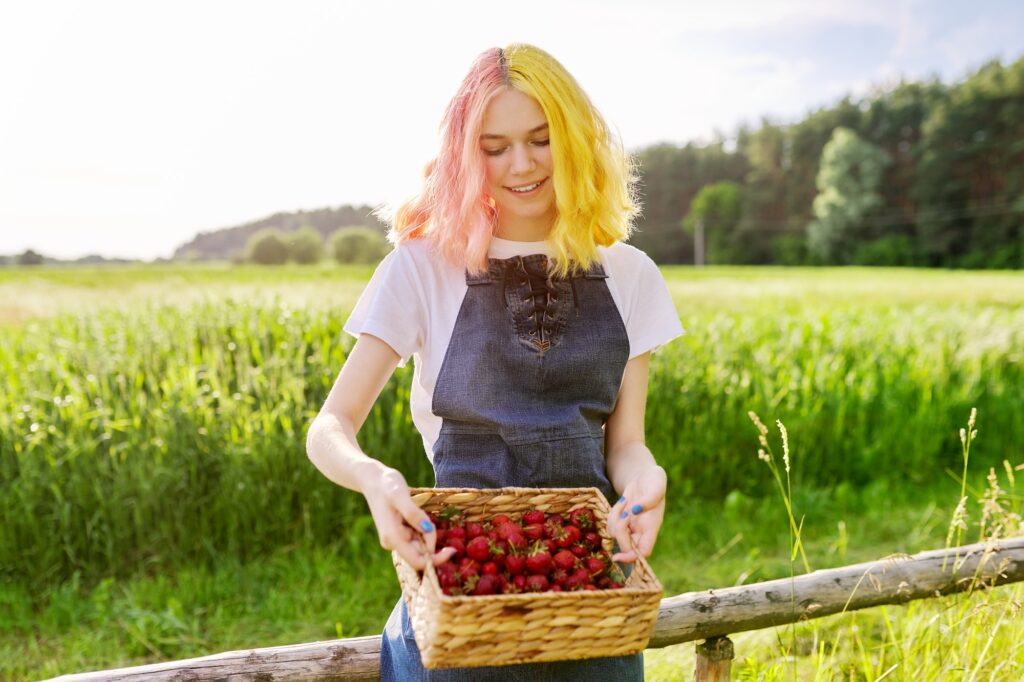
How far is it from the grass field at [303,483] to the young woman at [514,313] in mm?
945

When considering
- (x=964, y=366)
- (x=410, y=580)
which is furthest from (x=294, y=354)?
(x=964, y=366)

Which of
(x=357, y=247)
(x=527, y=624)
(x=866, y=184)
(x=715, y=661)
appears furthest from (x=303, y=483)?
(x=866, y=184)

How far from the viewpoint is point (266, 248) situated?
56.2 feet

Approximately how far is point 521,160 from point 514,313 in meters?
0.33

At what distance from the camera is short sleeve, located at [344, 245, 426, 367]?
1765 mm

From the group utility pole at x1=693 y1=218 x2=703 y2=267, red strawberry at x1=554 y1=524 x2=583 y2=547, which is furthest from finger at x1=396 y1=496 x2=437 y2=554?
utility pole at x1=693 y1=218 x2=703 y2=267

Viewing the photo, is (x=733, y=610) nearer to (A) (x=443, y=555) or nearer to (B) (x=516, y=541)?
(B) (x=516, y=541)

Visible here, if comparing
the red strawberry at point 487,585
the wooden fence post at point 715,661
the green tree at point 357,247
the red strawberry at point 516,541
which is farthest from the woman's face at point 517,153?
the green tree at point 357,247

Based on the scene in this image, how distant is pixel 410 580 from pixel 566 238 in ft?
2.80

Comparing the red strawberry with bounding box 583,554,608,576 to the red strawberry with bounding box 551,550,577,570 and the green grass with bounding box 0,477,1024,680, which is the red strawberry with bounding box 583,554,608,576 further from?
the green grass with bounding box 0,477,1024,680

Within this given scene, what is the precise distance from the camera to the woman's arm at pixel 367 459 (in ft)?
4.27

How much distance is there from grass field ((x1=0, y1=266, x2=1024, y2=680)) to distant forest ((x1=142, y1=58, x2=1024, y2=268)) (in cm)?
3948

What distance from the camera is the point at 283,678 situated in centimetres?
188

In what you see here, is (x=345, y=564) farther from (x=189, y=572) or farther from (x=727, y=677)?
(x=727, y=677)
